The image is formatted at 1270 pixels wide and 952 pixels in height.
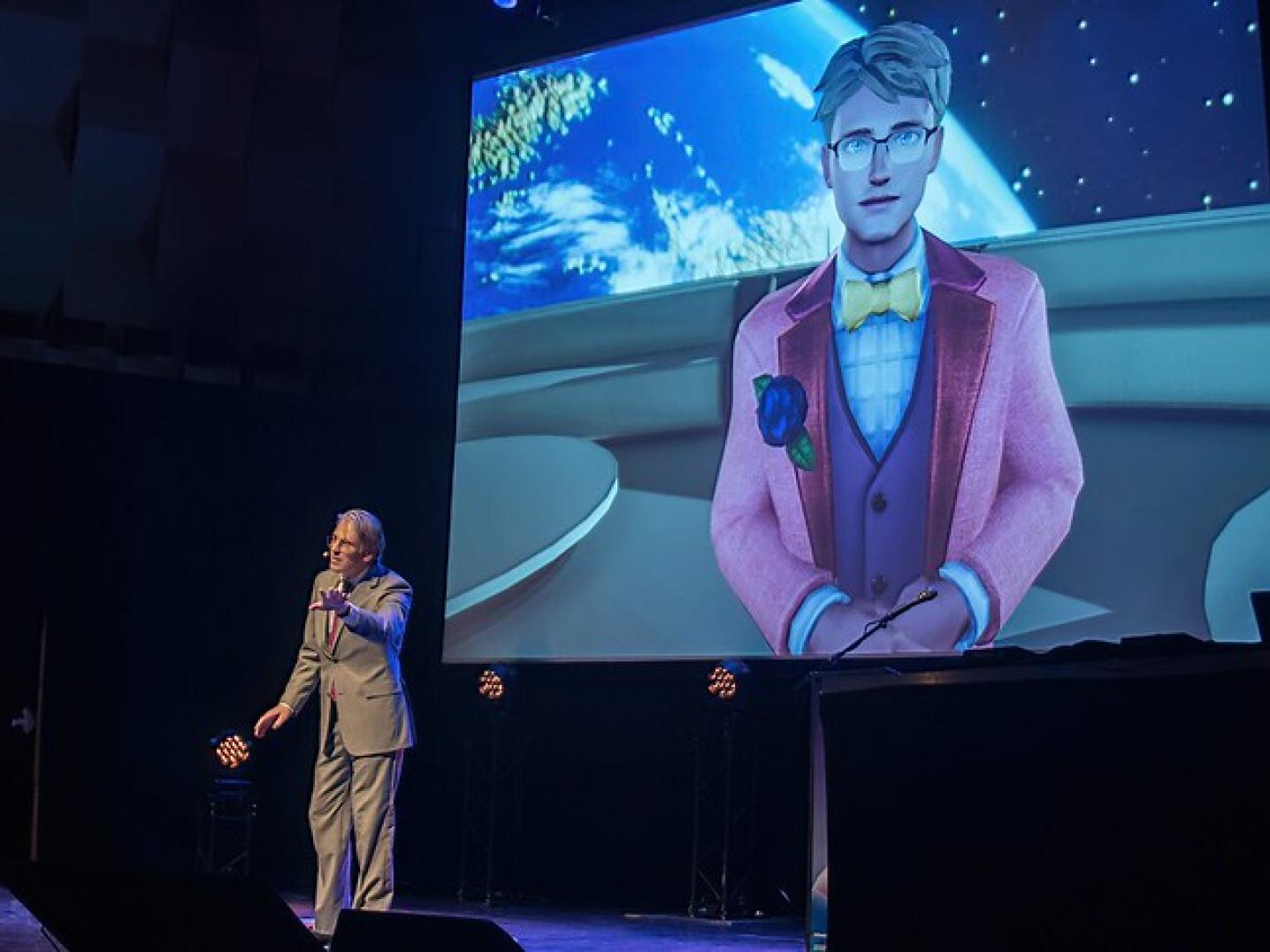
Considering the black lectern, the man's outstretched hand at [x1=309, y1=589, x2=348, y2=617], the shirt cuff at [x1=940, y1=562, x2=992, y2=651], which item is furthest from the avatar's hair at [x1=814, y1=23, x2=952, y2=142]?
the black lectern

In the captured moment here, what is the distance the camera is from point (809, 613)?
6.64 metres

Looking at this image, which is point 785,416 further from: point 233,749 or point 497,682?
point 233,749

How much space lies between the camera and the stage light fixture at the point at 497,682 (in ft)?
25.1

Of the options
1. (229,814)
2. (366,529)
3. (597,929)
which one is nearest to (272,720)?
(366,529)

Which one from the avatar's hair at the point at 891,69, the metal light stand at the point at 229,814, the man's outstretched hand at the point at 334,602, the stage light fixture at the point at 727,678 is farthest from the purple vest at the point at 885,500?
the metal light stand at the point at 229,814

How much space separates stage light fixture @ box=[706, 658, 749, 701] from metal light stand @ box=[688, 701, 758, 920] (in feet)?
0.30

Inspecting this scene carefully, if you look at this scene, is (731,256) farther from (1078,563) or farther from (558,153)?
(1078,563)

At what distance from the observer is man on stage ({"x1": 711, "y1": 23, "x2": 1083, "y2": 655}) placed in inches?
243

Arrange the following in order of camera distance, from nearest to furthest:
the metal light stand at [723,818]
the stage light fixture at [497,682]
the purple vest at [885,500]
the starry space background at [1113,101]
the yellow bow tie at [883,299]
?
the starry space background at [1113,101], the purple vest at [885,500], the yellow bow tie at [883,299], the metal light stand at [723,818], the stage light fixture at [497,682]

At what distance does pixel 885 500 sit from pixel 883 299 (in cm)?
90

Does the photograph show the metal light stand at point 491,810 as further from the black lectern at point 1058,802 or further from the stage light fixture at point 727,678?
the black lectern at point 1058,802

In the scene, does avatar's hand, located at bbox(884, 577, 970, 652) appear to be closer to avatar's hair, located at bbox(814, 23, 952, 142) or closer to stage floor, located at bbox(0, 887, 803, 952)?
stage floor, located at bbox(0, 887, 803, 952)

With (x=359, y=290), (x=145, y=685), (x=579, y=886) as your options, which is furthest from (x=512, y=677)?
(x=359, y=290)

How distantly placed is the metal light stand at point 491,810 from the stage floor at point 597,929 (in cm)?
30
